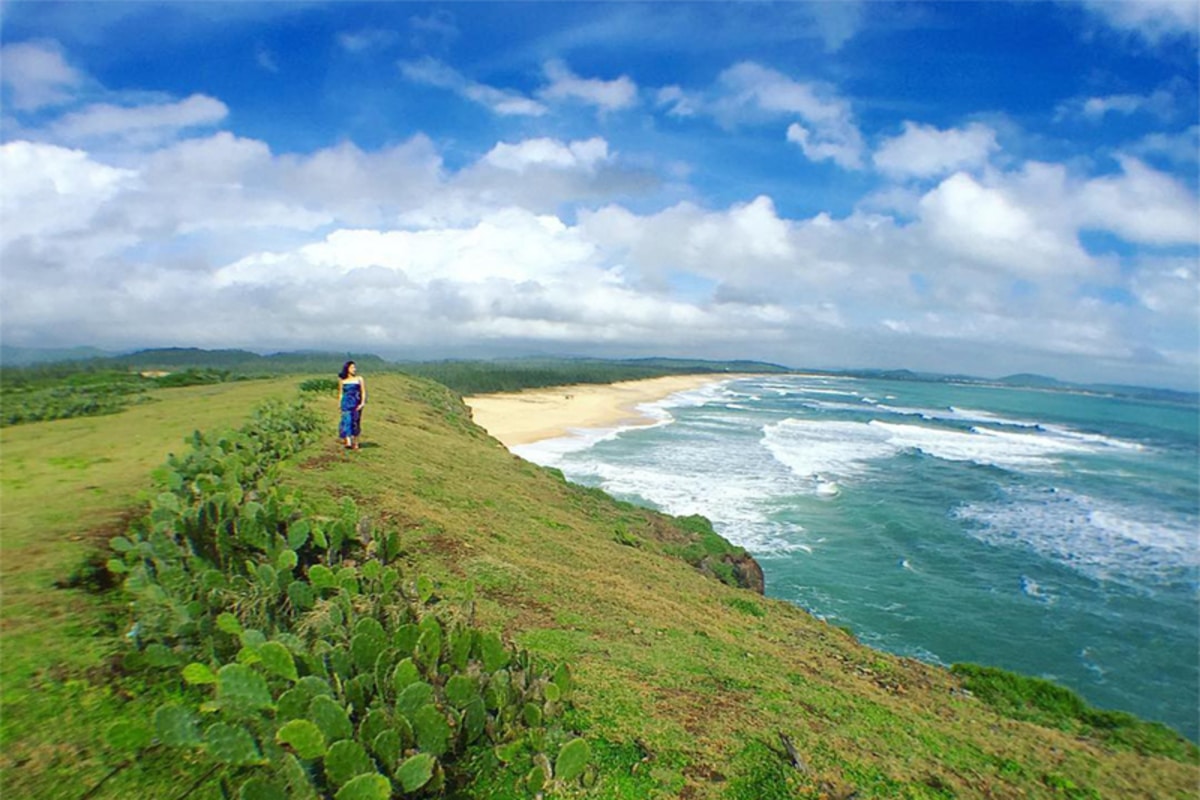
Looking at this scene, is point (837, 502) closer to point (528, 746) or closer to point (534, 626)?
point (534, 626)

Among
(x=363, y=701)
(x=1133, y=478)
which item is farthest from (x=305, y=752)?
(x=1133, y=478)

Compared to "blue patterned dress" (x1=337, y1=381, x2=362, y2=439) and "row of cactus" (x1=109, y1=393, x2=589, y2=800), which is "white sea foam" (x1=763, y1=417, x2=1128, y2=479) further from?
"row of cactus" (x1=109, y1=393, x2=589, y2=800)

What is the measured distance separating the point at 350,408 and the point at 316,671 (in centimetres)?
981

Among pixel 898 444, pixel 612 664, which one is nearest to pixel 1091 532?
pixel 898 444

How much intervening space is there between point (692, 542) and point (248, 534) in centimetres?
A: 1239

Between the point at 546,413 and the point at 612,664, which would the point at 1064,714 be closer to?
the point at 612,664

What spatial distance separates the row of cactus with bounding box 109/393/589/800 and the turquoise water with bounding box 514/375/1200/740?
14124 millimetres

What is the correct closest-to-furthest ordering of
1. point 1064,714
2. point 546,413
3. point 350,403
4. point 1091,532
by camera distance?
point 1064,714
point 350,403
point 1091,532
point 546,413

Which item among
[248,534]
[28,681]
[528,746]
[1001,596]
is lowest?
[1001,596]

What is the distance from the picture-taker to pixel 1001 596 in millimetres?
19438

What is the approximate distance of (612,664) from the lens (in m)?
6.43

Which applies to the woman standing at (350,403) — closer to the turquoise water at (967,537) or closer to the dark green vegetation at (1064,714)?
the turquoise water at (967,537)

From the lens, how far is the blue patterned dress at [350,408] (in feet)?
43.8

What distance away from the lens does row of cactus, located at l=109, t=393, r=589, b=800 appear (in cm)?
370
